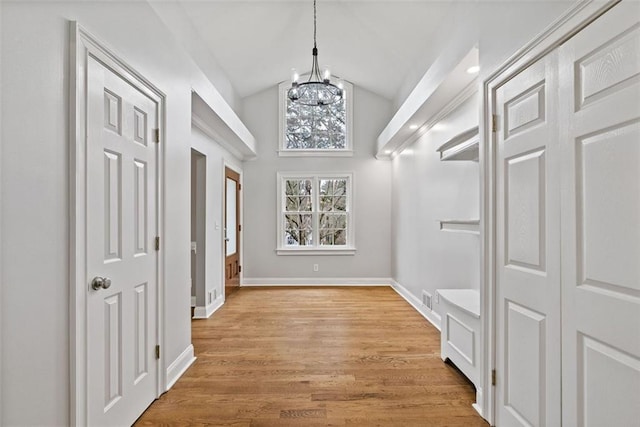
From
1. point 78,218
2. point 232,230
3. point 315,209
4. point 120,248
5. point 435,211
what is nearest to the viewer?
point 78,218

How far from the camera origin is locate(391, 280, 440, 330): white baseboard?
4123 mm

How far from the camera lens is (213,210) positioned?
15.9ft

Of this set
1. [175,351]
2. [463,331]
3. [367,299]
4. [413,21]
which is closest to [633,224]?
[463,331]

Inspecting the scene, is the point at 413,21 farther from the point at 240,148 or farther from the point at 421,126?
the point at 240,148

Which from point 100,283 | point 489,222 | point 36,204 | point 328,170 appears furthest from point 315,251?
point 36,204

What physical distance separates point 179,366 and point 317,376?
41.6 inches

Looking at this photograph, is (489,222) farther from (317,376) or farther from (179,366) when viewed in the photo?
(179,366)

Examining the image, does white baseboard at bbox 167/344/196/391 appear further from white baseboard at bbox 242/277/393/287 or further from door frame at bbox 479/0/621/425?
white baseboard at bbox 242/277/393/287

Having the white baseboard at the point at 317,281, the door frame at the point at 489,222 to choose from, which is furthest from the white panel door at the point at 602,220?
the white baseboard at the point at 317,281

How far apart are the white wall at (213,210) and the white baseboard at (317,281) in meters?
1.38

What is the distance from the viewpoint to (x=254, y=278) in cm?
659

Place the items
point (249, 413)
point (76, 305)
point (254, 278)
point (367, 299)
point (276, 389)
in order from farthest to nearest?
point (254, 278)
point (367, 299)
point (276, 389)
point (249, 413)
point (76, 305)

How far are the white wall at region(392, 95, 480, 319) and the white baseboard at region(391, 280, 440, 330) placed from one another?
7 centimetres

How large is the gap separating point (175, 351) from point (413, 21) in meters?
3.97
